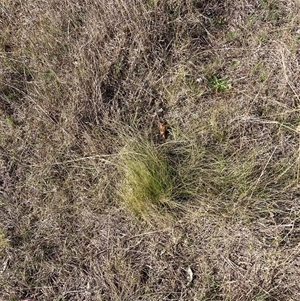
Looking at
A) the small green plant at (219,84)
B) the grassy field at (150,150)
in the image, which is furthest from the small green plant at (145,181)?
the small green plant at (219,84)

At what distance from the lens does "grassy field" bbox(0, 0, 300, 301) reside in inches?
84.1

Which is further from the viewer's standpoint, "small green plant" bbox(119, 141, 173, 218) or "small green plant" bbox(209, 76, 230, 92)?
"small green plant" bbox(209, 76, 230, 92)

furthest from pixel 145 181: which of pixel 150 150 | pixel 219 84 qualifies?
pixel 219 84

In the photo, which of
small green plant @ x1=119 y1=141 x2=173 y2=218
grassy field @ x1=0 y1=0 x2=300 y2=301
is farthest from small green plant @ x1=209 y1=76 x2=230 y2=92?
small green plant @ x1=119 y1=141 x2=173 y2=218

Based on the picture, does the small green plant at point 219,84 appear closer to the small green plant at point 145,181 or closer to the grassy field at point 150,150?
the grassy field at point 150,150

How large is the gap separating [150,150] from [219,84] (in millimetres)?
697

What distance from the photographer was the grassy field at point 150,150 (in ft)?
7.01

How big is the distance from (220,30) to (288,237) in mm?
1485

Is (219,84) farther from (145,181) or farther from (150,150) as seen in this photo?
(145,181)

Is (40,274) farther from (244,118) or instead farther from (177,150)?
(244,118)

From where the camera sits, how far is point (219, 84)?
2670 mm

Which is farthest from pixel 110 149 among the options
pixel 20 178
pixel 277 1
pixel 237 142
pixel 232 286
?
pixel 277 1

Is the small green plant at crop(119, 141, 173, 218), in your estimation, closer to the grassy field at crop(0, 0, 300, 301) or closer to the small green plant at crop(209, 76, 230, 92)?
the grassy field at crop(0, 0, 300, 301)

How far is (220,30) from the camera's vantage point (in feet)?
9.49
